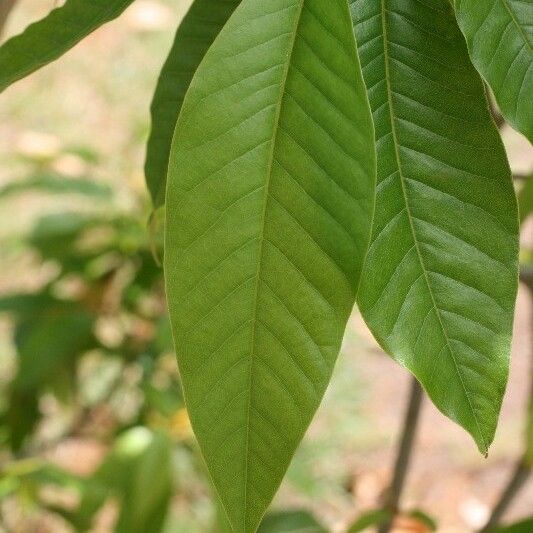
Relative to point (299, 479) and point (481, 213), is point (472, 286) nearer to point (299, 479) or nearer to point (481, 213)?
point (481, 213)

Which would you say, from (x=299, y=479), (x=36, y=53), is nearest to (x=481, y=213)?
(x=36, y=53)

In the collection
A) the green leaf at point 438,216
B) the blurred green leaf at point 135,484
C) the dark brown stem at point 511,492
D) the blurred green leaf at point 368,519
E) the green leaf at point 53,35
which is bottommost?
the dark brown stem at point 511,492

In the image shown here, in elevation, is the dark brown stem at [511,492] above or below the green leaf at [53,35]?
below

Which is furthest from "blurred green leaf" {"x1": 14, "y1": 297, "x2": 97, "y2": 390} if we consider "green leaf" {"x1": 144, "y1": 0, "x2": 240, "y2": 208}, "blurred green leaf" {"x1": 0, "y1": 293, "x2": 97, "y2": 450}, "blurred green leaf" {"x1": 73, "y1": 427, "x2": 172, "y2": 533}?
"green leaf" {"x1": 144, "y1": 0, "x2": 240, "y2": 208}

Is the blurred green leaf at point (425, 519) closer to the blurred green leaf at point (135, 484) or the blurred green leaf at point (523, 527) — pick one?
Result: the blurred green leaf at point (523, 527)

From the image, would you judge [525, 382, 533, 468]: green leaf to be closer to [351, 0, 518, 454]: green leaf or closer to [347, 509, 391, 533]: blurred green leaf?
[347, 509, 391, 533]: blurred green leaf

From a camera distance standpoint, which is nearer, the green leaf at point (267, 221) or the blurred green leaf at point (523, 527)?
the green leaf at point (267, 221)

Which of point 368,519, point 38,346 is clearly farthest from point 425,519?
point 38,346

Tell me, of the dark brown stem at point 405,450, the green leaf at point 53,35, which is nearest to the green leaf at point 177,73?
the green leaf at point 53,35
